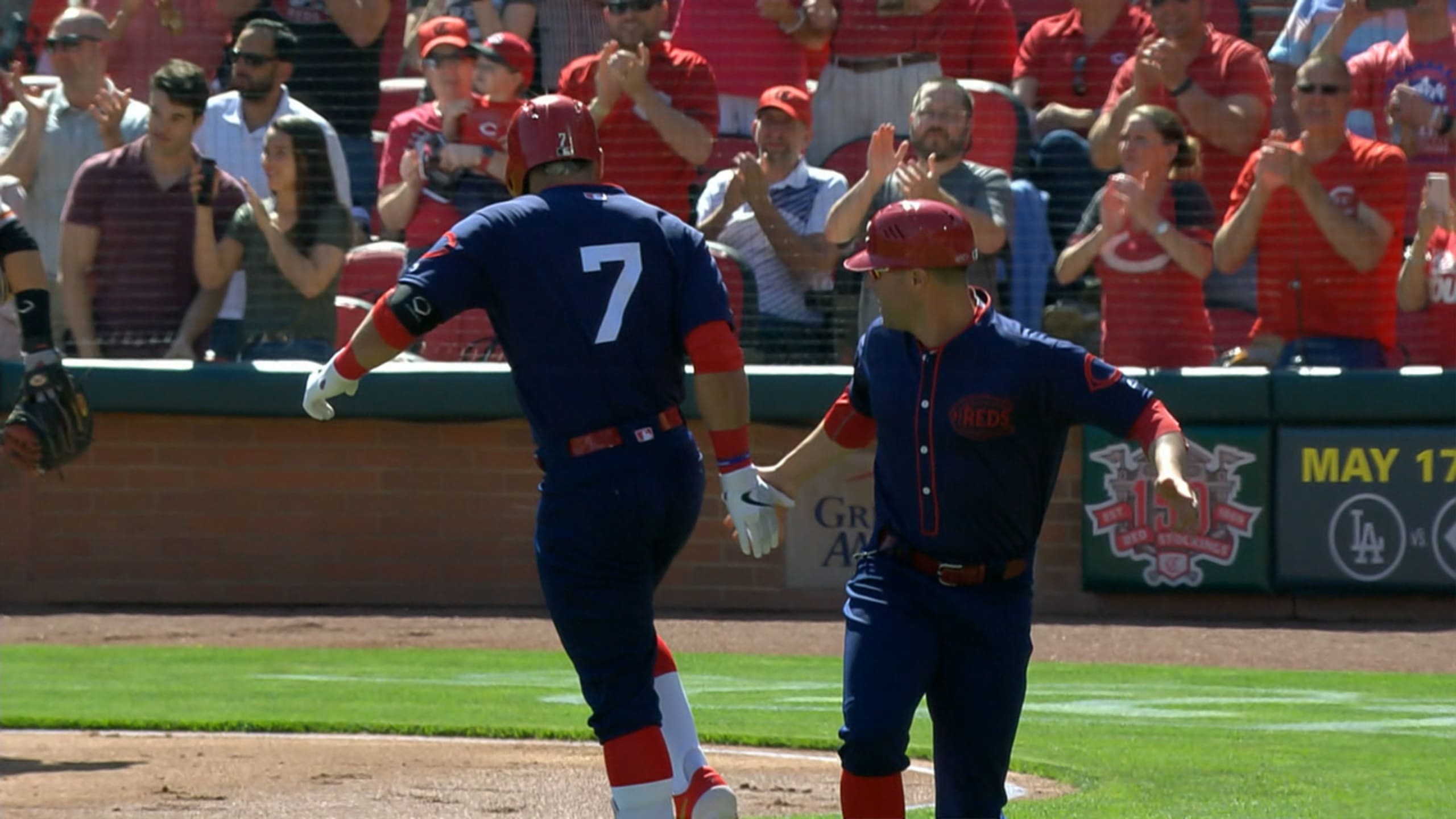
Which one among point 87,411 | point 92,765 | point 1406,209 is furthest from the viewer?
point 1406,209

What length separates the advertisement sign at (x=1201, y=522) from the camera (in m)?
11.4

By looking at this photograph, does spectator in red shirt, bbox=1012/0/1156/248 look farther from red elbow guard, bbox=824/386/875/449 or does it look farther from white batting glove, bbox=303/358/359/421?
white batting glove, bbox=303/358/359/421

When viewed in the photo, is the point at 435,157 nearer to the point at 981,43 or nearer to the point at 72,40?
the point at 72,40

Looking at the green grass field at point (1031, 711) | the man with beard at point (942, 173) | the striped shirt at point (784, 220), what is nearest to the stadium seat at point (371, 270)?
the striped shirt at point (784, 220)

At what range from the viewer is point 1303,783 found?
673 centimetres

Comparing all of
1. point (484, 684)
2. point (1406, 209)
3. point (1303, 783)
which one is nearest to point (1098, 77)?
point (1406, 209)

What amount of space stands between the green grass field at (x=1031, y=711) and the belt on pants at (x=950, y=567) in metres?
1.61

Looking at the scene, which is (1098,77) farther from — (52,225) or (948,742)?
(948,742)

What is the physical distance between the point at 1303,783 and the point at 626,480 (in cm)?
307

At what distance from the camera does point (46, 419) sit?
7770 mm

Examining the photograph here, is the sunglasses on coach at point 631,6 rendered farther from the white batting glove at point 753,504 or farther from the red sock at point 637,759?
the red sock at point 637,759

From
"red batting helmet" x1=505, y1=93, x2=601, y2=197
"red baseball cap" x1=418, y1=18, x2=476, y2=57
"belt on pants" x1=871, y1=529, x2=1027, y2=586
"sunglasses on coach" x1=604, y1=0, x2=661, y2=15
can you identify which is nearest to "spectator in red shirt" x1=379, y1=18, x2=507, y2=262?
"red baseball cap" x1=418, y1=18, x2=476, y2=57

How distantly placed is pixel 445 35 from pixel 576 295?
743 centimetres

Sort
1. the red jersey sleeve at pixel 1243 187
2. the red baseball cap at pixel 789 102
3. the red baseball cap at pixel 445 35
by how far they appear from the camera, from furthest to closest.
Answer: the red baseball cap at pixel 445 35
the red baseball cap at pixel 789 102
the red jersey sleeve at pixel 1243 187
